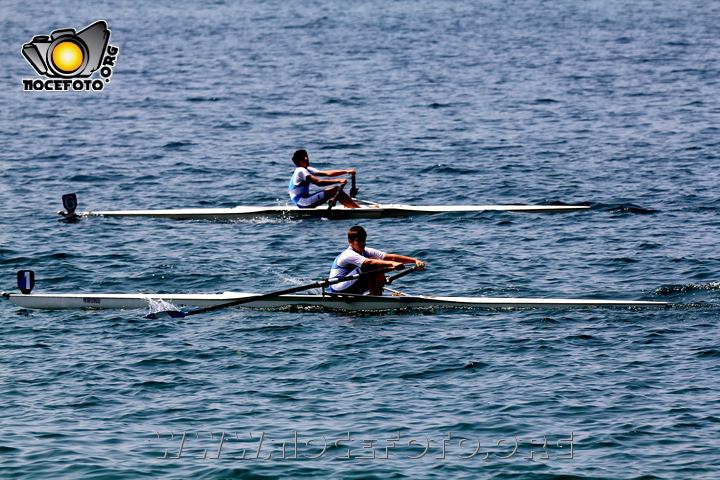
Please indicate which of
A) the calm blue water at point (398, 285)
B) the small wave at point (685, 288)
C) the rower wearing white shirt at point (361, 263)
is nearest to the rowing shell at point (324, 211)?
the calm blue water at point (398, 285)

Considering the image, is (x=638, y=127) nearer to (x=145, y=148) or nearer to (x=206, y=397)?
(x=145, y=148)

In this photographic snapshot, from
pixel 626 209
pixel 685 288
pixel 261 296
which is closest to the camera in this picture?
pixel 261 296

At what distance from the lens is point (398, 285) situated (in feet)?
65.1

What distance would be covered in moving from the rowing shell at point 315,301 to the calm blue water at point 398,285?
0.23 m

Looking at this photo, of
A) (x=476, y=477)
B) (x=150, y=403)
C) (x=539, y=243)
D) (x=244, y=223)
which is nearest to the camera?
(x=476, y=477)

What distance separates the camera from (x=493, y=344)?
631 inches

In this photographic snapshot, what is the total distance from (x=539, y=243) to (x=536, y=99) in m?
20.7

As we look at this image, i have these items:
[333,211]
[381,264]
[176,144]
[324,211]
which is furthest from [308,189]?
[176,144]

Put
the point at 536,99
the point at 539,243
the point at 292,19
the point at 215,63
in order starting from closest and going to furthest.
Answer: the point at 539,243, the point at 536,99, the point at 215,63, the point at 292,19

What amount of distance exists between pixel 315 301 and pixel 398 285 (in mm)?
2425

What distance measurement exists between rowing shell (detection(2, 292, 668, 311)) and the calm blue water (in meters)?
0.23

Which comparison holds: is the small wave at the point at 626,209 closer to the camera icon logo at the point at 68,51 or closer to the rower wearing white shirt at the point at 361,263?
the rower wearing white shirt at the point at 361,263

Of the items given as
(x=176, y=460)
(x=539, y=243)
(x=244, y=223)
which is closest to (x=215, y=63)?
(x=244, y=223)

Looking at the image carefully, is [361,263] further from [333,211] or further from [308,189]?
[308,189]
